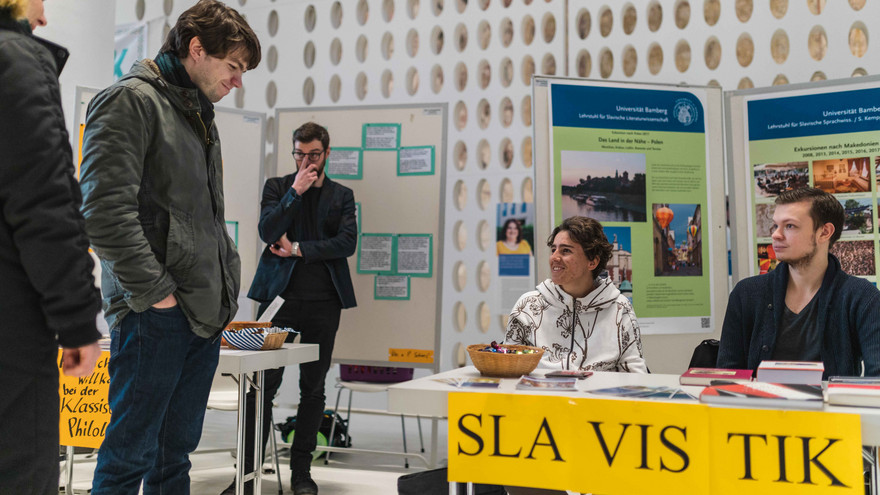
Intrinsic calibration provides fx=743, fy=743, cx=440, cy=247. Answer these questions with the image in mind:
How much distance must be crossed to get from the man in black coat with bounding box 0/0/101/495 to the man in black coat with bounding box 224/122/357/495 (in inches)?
90.5

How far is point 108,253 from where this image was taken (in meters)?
1.72

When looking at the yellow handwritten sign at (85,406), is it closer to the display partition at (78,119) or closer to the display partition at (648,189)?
the display partition at (78,119)

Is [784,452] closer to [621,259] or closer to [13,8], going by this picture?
[13,8]

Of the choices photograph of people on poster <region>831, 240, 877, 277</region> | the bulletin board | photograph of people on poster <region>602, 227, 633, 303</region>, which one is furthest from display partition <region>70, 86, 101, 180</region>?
photograph of people on poster <region>831, 240, 877, 277</region>

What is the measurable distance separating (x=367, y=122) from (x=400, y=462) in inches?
78.4

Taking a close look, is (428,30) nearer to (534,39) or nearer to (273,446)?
(534,39)

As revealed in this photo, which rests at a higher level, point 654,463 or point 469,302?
point 469,302

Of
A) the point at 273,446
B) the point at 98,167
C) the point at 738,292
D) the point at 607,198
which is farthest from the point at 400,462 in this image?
the point at 98,167

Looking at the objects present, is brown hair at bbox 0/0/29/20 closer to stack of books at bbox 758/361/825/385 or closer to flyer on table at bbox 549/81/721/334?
stack of books at bbox 758/361/825/385

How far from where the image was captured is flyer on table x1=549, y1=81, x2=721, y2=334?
3.65 meters

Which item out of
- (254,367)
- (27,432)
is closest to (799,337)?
(254,367)

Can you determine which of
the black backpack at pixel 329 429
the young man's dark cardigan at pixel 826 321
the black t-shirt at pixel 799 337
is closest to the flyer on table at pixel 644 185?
the young man's dark cardigan at pixel 826 321

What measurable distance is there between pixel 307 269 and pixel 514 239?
1.68 meters

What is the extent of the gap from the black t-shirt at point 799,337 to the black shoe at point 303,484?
211cm
